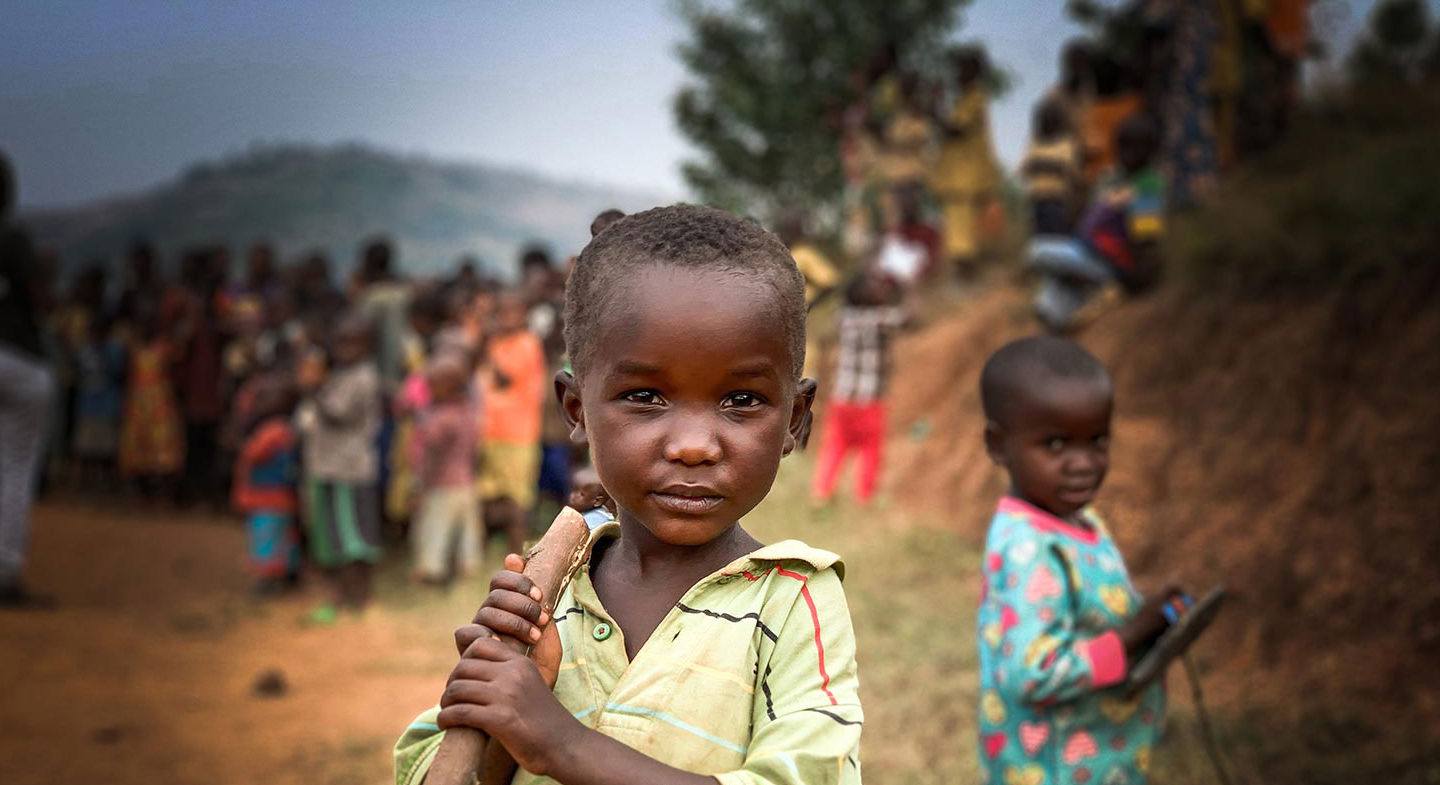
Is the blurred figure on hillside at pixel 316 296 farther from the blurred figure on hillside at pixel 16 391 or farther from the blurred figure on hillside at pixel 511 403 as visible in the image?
the blurred figure on hillside at pixel 16 391

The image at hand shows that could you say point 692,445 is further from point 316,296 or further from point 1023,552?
point 316,296

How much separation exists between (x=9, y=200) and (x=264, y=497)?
1986 millimetres

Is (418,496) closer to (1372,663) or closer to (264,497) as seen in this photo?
(264,497)

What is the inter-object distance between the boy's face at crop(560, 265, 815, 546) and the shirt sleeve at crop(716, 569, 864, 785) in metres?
0.15

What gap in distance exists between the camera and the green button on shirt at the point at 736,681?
131 centimetres

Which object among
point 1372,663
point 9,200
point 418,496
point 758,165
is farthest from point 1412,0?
point 9,200

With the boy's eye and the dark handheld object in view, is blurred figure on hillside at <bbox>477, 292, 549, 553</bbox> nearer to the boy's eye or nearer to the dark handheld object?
the dark handheld object

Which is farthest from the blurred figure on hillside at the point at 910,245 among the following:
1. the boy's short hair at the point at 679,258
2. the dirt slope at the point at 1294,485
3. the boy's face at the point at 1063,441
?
the boy's short hair at the point at 679,258

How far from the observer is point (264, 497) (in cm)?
645

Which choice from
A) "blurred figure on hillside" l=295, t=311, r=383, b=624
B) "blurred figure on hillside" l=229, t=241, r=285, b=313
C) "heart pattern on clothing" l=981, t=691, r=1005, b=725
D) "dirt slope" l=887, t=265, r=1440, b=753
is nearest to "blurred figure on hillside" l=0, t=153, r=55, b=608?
"blurred figure on hillside" l=295, t=311, r=383, b=624

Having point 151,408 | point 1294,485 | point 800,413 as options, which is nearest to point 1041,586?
point 800,413

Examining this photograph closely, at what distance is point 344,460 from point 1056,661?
464 cm

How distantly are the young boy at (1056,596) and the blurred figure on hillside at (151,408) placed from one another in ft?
25.6

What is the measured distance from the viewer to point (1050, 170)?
769 centimetres
